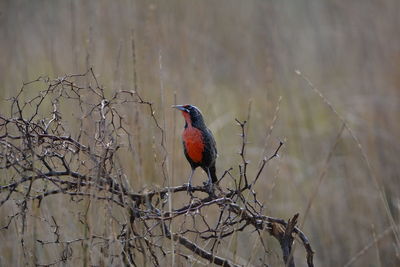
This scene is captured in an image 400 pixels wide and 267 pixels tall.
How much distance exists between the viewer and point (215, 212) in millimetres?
4715

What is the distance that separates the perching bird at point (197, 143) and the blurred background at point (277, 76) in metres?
0.70

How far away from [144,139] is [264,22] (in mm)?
1807

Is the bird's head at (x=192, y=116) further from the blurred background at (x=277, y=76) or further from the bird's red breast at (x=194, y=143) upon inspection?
the blurred background at (x=277, y=76)

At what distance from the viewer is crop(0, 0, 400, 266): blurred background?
4.30 metres

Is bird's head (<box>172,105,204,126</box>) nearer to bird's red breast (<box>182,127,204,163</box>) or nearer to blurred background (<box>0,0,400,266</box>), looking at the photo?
bird's red breast (<box>182,127,204,163</box>)

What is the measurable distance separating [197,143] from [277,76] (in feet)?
8.33

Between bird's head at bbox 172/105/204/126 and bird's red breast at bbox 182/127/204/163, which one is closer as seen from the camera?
bird's red breast at bbox 182/127/204/163

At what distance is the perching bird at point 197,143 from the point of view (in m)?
3.08

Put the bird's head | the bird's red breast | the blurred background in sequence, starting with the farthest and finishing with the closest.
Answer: the blurred background < the bird's head < the bird's red breast

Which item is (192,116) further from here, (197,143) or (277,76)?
(277,76)

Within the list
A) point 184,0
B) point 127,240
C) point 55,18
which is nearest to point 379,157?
point 184,0

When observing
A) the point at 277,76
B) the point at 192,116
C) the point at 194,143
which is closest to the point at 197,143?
the point at 194,143

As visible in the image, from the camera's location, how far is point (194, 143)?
3.09 m

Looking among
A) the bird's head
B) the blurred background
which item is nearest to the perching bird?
the bird's head
